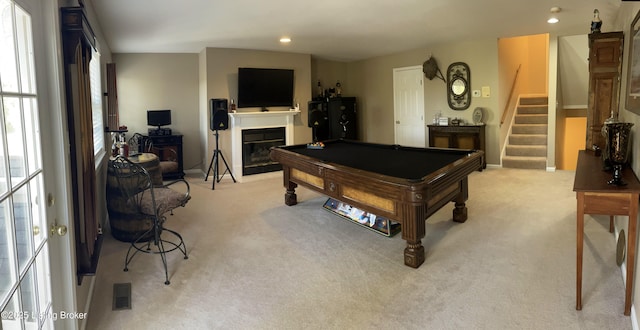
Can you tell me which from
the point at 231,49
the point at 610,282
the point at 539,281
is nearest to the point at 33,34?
the point at 539,281

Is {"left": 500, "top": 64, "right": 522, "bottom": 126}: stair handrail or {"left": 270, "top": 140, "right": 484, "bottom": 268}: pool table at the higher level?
{"left": 500, "top": 64, "right": 522, "bottom": 126}: stair handrail

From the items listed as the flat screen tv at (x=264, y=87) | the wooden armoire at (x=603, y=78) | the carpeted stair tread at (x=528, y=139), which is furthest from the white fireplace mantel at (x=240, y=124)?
the wooden armoire at (x=603, y=78)

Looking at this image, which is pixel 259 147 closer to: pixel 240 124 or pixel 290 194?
pixel 240 124

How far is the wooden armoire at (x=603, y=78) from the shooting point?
368 centimetres

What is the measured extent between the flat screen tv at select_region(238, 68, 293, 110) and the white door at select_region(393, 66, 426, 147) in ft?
7.47

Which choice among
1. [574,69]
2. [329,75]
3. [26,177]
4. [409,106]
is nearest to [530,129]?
[574,69]

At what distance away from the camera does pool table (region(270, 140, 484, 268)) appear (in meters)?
3.04

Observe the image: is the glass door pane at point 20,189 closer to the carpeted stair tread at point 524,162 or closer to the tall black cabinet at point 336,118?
the tall black cabinet at point 336,118

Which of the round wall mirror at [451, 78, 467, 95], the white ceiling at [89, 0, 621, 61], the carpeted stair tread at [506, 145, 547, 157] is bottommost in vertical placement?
the carpeted stair tread at [506, 145, 547, 157]

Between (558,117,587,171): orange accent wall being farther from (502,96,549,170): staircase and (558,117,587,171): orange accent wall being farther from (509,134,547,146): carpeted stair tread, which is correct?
(509,134,547,146): carpeted stair tread

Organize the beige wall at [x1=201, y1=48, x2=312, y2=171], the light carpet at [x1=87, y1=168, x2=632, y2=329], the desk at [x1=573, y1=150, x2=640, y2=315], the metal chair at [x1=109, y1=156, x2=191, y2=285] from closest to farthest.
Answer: the desk at [x1=573, y1=150, x2=640, y2=315] → the light carpet at [x1=87, y1=168, x2=632, y2=329] → the metal chair at [x1=109, y1=156, x2=191, y2=285] → the beige wall at [x1=201, y1=48, x2=312, y2=171]

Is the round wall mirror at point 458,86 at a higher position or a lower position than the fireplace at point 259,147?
higher

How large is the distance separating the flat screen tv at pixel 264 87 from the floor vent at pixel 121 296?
14.4 ft

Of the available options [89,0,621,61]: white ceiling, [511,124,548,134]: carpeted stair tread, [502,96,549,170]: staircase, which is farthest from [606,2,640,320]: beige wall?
[511,124,548,134]: carpeted stair tread
